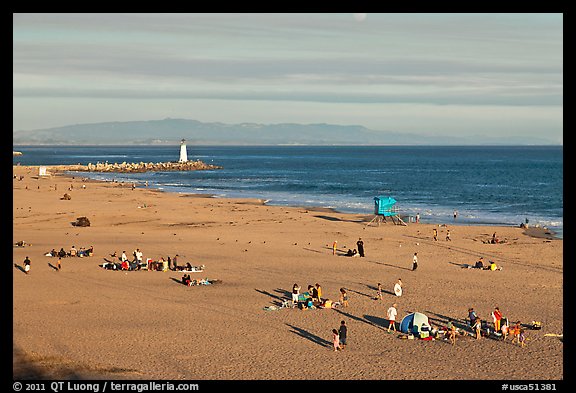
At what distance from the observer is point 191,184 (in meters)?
94.2

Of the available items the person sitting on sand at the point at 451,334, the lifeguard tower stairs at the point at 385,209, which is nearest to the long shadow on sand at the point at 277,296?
the person sitting on sand at the point at 451,334

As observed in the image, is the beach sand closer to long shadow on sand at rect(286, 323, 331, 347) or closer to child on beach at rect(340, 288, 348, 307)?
long shadow on sand at rect(286, 323, 331, 347)

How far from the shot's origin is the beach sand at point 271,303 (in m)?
18.5

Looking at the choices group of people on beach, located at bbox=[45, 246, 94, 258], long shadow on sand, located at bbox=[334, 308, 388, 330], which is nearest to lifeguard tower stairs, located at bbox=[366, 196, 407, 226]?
group of people on beach, located at bbox=[45, 246, 94, 258]

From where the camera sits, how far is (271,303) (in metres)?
25.4

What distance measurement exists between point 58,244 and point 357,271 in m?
18.0

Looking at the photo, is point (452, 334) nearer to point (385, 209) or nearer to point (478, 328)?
point (478, 328)

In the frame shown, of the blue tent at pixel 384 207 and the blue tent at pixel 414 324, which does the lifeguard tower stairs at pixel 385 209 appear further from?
the blue tent at pixel 414 324

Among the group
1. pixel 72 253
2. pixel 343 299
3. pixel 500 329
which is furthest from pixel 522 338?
pixel 72 253

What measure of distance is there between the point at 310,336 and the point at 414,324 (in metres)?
3.33

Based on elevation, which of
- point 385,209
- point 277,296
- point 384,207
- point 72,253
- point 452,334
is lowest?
point 452,334

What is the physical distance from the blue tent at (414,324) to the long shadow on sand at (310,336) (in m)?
2.67

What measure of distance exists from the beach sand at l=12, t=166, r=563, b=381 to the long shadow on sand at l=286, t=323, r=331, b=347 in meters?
0.09

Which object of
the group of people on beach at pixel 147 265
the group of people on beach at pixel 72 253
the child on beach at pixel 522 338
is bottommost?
the child on beach at pixel 522 338
